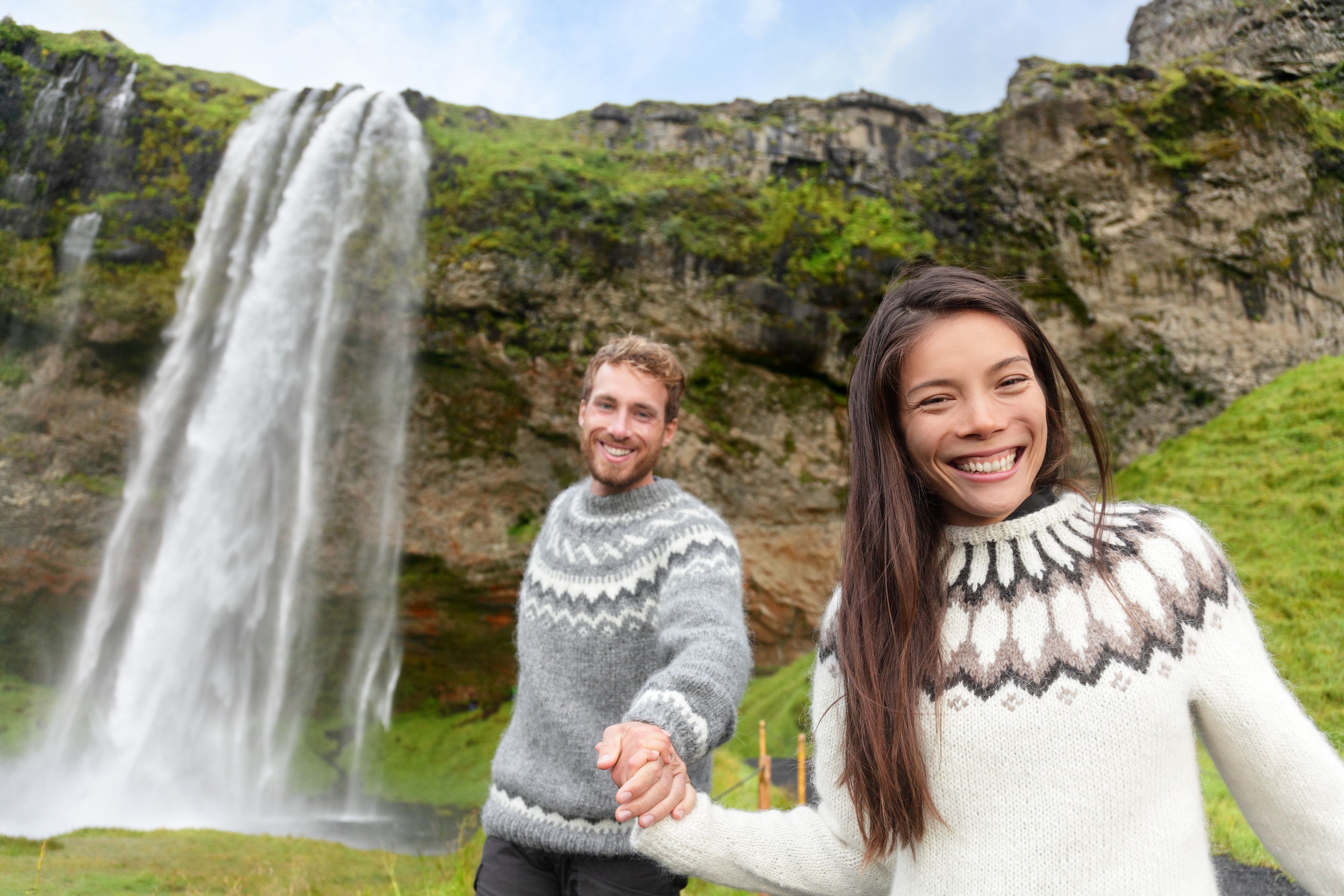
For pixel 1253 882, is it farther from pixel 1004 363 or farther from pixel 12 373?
pixel 12 373

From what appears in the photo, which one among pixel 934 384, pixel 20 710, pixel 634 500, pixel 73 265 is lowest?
pixel 20 710

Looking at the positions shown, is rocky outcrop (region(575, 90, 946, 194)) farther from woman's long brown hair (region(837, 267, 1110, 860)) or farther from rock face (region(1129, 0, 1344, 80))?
woman's long brown hair (region(837, 267, 1110, 860))

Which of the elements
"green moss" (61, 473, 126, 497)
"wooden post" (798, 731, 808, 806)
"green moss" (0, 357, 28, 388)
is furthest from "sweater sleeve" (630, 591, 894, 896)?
"green moss" (0, 357, 28, 388)

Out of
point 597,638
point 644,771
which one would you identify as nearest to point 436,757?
point 597,638

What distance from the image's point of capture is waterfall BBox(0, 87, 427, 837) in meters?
11.5

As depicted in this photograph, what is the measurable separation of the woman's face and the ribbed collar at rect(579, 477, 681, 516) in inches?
46.5

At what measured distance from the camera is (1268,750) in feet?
4.16

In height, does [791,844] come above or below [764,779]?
above

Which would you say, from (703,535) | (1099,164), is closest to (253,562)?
(703,535)

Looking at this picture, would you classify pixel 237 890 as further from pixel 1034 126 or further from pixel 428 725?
pixel 1034 126

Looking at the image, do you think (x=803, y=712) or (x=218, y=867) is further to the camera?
(x=218, y=867)

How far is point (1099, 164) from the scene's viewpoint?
13961mm

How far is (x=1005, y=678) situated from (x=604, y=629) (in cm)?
129

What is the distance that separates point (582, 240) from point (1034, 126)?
8414mm
